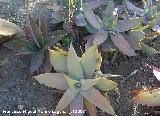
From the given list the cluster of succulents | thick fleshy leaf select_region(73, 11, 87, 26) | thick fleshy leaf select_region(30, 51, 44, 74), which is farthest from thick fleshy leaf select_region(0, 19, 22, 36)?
thick fleshy leaf select_region(73, 11, 87, 26)

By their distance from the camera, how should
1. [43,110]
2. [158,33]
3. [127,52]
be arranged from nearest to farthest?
[43,110] → [127,52] → [158,33]

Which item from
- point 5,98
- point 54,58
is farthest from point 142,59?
point 5,98

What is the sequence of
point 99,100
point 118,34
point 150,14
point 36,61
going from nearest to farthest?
point 99,100 < point 36,61 < point 118,34 < point 150,14

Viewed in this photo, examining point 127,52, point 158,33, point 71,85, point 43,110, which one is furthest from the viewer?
point 158,33

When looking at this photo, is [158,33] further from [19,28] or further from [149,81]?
[19,28]

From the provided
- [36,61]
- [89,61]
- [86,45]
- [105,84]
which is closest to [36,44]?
[36,61]

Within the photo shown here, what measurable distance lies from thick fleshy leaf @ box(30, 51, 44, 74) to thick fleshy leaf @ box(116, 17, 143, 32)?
464mm

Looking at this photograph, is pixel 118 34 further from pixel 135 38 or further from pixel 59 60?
pixel 59 60

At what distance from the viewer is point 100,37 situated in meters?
2.03

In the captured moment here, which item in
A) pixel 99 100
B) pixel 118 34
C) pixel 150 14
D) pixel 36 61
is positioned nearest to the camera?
pixel 99 100

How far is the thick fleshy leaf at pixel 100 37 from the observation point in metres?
2.00

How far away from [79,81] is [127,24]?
52 cm

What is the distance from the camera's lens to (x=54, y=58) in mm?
1767

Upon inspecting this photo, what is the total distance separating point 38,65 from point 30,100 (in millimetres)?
188
